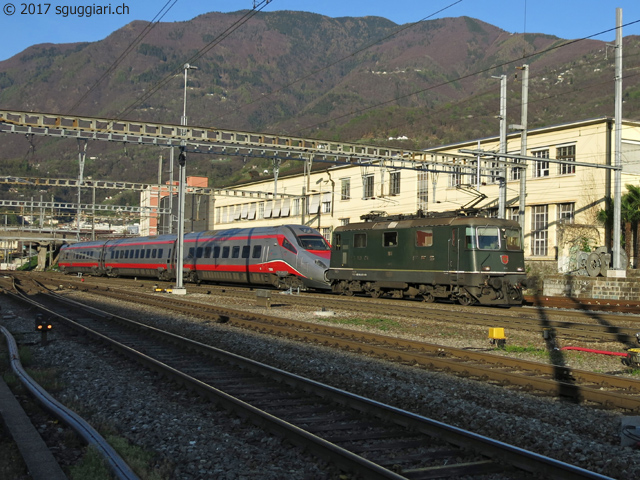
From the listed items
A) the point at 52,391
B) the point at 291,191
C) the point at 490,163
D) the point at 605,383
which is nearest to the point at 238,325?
the point at 52,391

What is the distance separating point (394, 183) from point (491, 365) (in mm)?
35776

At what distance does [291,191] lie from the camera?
186ft

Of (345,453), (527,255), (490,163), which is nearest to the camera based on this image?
(345,453)

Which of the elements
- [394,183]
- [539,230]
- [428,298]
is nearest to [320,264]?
[428,298]

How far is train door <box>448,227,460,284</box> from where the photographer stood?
22312 mm

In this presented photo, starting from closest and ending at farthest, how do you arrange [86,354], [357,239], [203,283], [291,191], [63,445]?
[63,445] → [86,354] → [357,239] → [203,283] → [291,191]

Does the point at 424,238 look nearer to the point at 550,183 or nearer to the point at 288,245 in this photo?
the point at 288,245

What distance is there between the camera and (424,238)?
23625 millimetres

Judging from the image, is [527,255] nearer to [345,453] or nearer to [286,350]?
[286,350]

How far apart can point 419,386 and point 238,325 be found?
8.35 m

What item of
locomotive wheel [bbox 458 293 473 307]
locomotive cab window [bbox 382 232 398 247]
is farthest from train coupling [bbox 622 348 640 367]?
locomotive cab window [bbox 382 232 398 247]

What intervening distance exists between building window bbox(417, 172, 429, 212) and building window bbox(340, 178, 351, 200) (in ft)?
25.6

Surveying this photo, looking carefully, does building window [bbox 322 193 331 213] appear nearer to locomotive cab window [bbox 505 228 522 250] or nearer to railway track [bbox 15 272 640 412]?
locomotive cab window [bbox 505 228 522 250]

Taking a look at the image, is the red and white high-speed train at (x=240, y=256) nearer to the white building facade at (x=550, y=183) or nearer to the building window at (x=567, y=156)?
the white building facade at (x=550, y=183)
